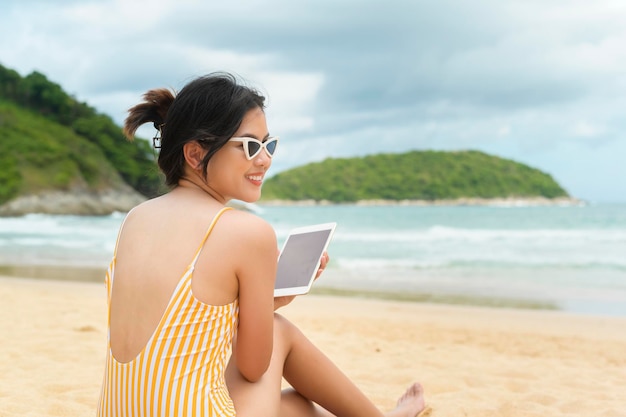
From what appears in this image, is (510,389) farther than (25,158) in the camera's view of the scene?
No

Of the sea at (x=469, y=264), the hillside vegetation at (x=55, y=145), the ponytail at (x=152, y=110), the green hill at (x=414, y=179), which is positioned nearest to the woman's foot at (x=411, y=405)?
the ponytail at (x=152, y=110)

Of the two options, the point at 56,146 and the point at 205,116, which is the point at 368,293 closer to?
the point at 205,116

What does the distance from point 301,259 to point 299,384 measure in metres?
0.47

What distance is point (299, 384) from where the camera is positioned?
2303mm

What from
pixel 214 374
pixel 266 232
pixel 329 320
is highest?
pixel 266 232

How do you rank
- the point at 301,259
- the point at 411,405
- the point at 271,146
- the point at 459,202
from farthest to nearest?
the point at 459,202 → the point at 411,405 → the point at 301,259 → the point at 271,146

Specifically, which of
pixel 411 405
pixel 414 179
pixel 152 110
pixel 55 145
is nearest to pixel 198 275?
pixel 152 110

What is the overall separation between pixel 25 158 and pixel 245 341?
47354 millimetres

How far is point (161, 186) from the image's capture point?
2.18m

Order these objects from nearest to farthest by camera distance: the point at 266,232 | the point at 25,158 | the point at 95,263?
the point at 266,232
the point at 95,263
the point at 25,158

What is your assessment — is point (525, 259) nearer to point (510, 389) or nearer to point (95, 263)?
point (95, 263)

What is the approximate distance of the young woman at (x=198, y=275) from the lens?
171 cm

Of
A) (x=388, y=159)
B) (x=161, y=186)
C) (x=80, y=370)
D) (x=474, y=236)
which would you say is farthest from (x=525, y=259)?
(x=388, y=159)

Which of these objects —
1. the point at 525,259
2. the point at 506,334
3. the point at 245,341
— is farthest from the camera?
the point at 525,259
